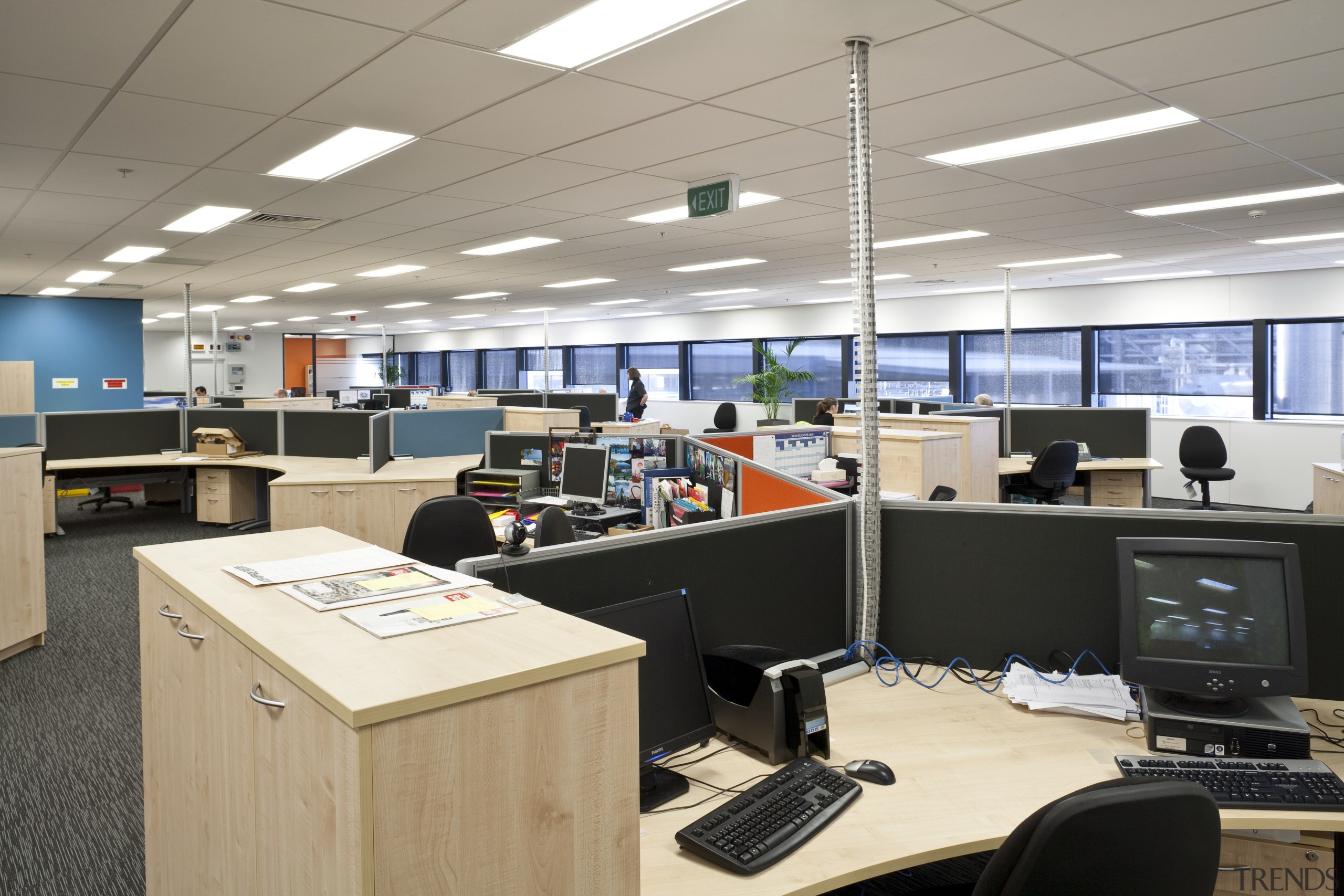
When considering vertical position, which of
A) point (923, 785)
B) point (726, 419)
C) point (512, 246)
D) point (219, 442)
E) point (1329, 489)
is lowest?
point (923, 785)

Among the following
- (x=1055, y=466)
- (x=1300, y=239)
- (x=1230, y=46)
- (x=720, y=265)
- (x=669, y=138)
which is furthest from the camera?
(x=720, y=265)

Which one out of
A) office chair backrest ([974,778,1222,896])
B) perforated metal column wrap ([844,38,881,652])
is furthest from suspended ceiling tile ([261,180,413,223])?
office chair backrest ([974,778,1222,896])

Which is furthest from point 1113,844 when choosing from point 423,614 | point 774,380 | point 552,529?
point 774,380

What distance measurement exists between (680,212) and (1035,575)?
394 cm

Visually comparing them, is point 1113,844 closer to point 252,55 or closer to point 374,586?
point 374,586

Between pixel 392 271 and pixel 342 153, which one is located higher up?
pixel 392 271

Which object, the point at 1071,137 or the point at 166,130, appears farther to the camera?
the point at 1071,137

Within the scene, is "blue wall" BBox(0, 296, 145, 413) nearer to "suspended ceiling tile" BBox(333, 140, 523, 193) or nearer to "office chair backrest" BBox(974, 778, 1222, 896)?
"suspended ceiling tile" BBox(333, 140, 523, 193)

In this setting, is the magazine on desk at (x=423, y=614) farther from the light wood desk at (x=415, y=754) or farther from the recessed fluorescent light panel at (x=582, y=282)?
the recessed fluorescent light panel at (x=582, y=282)

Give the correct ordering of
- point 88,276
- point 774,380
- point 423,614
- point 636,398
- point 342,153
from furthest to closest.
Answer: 1. point 774,380
2. point 636,398
3. point 88,276
4. point 342,153
5. point 423,614

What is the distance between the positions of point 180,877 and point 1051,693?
6.22 ft

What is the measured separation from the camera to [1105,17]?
2.56m

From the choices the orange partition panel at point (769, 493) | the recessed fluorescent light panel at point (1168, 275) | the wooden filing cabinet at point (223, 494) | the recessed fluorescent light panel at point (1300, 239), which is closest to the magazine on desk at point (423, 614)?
the orange partition panel at point (769, 493)

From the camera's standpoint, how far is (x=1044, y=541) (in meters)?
2.21
